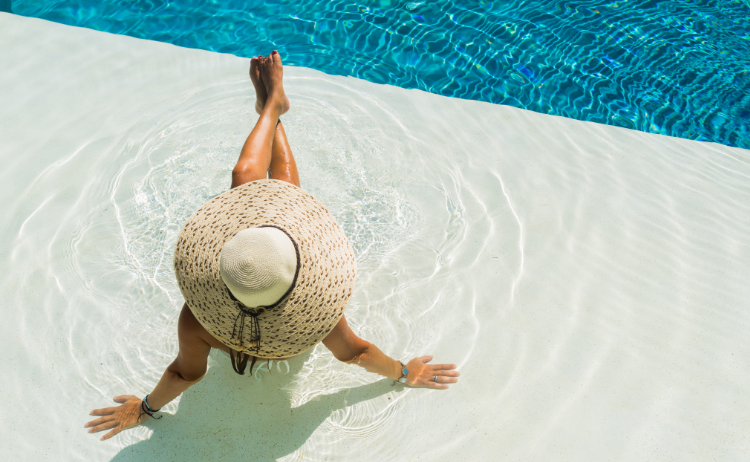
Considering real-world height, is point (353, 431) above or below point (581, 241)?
below

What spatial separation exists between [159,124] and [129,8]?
7.07ft

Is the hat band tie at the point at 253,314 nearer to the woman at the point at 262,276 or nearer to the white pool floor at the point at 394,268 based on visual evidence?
the woman at the point at 262,276

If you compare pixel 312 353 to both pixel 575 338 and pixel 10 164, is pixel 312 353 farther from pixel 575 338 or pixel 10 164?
pixel 10 164

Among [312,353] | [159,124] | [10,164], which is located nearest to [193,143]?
[159,124]

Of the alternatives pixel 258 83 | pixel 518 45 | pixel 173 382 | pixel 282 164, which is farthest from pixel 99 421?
pixel 518 45

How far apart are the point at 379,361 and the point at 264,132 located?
122 cm

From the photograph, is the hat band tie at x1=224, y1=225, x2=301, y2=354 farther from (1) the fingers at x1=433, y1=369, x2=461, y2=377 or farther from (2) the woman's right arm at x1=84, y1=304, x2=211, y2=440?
(1) the fingers at x1=433, y1=369, x2=461, y2=377

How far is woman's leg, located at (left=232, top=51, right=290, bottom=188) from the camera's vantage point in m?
2.06

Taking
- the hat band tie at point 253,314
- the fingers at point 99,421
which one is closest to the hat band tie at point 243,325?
the hat band tie at point 253,314

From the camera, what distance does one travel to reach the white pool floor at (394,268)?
7.36 feet

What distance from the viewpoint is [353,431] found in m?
2.21

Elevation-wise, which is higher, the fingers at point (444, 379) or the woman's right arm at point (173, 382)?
the woman's right arm at point (173, 382)

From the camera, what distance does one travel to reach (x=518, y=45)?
14.3ft

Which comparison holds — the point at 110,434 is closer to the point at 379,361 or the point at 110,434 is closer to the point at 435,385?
the point at 379,361
